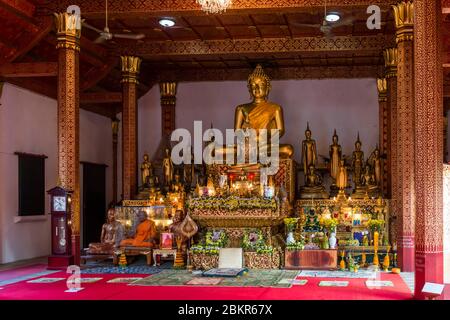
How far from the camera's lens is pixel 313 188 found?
13.0 m

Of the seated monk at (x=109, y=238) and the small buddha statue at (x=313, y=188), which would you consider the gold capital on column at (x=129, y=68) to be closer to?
the seated monk at (x=109, y=238)

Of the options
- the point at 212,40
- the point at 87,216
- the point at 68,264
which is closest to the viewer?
the point at 68,264

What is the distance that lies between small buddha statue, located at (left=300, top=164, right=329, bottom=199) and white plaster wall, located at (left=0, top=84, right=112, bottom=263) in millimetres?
4898

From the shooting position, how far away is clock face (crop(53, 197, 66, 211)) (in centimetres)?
1009

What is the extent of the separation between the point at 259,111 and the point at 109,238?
4.13 metres

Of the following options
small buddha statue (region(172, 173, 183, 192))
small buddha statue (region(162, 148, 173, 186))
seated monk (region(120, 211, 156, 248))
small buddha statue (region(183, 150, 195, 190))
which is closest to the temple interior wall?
small buddha statue (region(183, 150, 195, 190))

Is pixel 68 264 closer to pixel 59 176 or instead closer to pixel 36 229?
pixel 59 176

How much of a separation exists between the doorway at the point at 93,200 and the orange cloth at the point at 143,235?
3696mm

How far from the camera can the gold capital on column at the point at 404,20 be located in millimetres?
9594

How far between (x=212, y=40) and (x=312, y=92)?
11.2 ft

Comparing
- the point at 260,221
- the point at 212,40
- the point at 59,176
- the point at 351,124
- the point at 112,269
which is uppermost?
the point at 212,40

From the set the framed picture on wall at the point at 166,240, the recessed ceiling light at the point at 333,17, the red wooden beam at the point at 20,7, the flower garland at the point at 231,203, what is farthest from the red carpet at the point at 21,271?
the recessed ceiling light at the point at 333,17

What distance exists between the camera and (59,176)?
10195 mm
